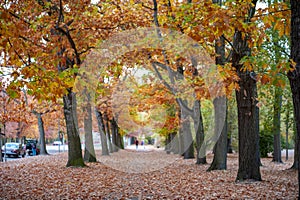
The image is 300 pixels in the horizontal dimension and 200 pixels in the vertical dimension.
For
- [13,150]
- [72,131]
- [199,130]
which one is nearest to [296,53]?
[72,131]

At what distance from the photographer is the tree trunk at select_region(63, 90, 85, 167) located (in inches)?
684

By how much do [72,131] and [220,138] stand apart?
7.15 meters

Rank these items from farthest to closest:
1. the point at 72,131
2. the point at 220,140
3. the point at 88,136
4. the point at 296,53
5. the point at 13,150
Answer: the point at 13,150 → the point at 88,136 → the point at 72,131 → the point at 220,140 → the point at 296,53

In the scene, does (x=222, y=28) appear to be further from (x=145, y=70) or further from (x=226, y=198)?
(x=145, y=70)

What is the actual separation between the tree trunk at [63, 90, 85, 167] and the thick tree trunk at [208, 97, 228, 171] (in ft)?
21.4

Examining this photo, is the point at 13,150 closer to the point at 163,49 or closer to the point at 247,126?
the point at 163,49

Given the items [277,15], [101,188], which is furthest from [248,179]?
[277,15]

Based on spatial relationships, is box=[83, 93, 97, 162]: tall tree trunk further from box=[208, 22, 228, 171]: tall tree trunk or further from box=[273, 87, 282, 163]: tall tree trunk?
box=[273, 87, 282, 163]: tall tree trunk

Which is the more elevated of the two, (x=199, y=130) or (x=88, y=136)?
(x=199, y=130)

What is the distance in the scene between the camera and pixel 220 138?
627 inches

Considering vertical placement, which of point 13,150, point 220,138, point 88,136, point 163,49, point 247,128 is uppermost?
point 163,49

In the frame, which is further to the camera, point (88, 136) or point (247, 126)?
point (88, 136)

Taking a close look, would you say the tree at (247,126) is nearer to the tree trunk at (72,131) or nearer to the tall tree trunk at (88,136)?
the tree trunk at (72,131)

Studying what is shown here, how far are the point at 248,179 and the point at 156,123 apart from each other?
26707 mm
